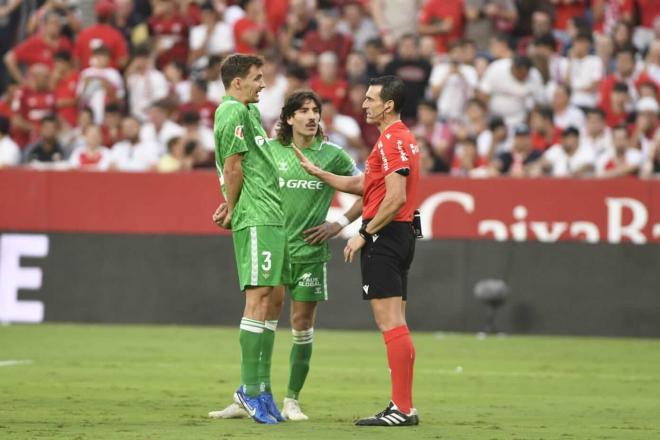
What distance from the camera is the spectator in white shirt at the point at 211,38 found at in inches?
933

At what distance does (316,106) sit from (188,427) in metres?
2.66

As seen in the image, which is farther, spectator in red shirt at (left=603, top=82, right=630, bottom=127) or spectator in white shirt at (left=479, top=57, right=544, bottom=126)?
spectator in white shirt at (left=479, top=57, right=544, bottom=126)

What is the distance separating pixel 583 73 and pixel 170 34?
7.23 meters

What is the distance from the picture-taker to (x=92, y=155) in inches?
821

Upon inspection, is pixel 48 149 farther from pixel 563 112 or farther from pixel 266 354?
pixel 266 354

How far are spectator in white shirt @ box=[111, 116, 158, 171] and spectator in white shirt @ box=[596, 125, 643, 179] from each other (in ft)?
21.7

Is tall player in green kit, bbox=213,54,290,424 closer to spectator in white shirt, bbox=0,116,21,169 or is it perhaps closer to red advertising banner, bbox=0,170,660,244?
red advertising banner, bbox=0,170,660,244

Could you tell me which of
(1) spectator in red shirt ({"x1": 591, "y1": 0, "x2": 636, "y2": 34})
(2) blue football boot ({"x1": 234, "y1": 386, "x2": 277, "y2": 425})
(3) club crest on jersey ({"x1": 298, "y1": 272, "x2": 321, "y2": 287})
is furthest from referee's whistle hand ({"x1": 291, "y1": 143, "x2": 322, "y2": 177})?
(1) spectator in red shirt ({"x1": 591, "y1": 0, "x2": 636, "y2": 34})

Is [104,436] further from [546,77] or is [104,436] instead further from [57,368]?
[546,77]

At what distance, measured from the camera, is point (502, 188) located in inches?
749

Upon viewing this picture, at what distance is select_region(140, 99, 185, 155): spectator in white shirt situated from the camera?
70.7 ft

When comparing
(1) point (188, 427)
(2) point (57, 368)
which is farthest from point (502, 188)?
(1) point (188, 427)

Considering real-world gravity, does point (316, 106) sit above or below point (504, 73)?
below

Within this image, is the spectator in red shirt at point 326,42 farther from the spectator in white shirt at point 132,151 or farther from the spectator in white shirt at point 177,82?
the spectator in white shirt at point 132,151
